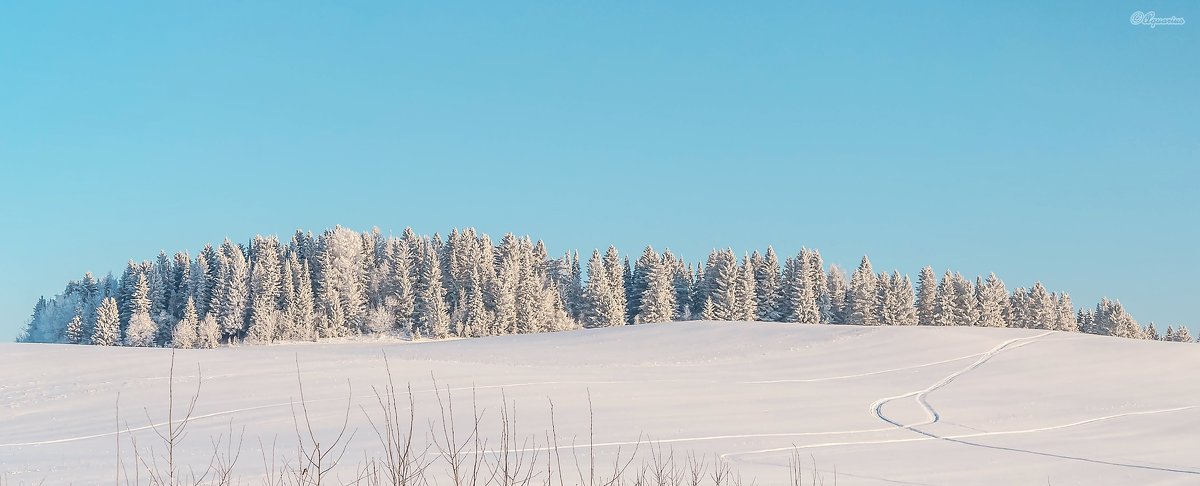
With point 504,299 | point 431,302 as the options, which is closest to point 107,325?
point 431,302

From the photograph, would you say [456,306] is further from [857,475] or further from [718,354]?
[857,475]

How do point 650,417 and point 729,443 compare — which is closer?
point 729,443

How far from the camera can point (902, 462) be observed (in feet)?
45.6

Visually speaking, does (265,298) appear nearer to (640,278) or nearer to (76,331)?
(76,331)

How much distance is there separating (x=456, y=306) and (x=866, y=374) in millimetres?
45982

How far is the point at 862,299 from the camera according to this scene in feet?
220

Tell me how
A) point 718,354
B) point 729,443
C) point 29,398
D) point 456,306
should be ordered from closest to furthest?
1. point 729,443
2. point 29,398
3. point 718,354
4. point 456,306

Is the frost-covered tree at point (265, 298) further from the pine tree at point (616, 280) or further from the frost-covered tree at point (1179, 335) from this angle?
the frost-covered tree at point (1179, 335)

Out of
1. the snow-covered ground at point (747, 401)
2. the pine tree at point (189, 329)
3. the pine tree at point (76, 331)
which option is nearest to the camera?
the snow-covered ground at point (747, 401)

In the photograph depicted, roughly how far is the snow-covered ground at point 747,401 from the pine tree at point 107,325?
4070 cm

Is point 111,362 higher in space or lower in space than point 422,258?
lower

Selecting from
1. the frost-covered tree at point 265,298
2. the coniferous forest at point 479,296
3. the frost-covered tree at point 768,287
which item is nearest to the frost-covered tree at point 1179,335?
the coniferous forest at point 479,296

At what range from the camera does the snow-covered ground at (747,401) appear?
13898 mm

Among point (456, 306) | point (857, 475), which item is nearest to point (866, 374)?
point (857, 475)
